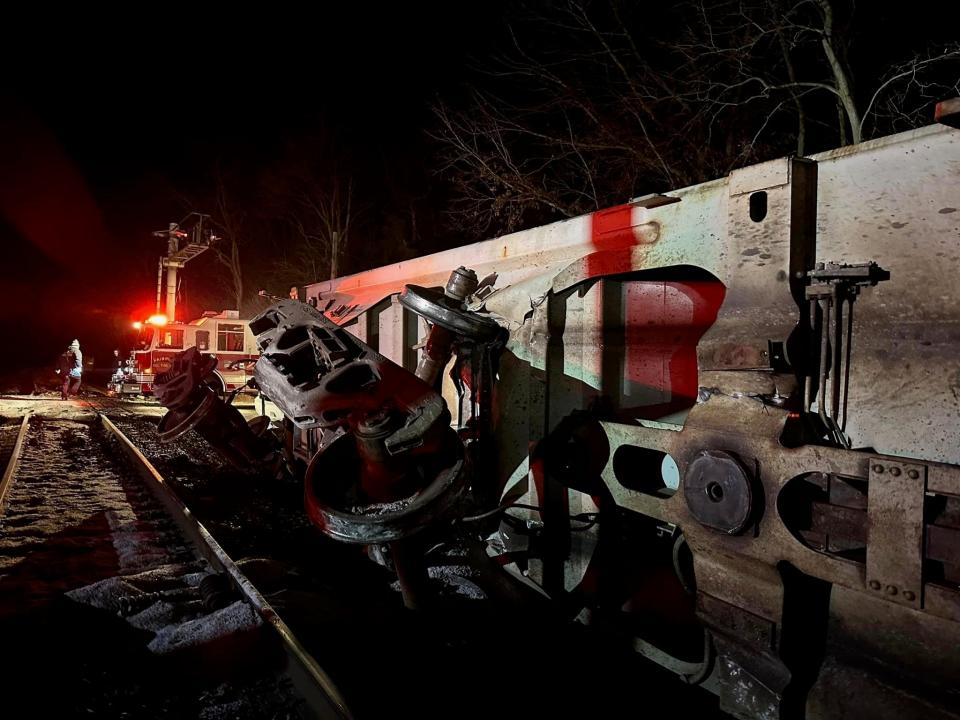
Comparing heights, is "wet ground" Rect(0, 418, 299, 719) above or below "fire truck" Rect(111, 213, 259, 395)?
below

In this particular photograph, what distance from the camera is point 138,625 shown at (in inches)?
133

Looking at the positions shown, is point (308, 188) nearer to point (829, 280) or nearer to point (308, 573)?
point (308, 573)

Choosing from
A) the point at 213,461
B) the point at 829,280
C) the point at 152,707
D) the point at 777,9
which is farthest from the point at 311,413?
the point at 777,9

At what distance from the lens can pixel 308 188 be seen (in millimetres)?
25469

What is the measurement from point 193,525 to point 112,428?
7343 millimetres

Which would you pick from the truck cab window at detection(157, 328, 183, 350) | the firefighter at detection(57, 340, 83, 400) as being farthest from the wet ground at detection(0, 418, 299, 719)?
the truck cab window at detection(157, 328, 183, 350)

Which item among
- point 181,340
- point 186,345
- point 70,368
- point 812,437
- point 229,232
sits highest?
→ point 229,232

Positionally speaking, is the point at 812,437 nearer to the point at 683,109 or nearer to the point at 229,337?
the point at 683,109

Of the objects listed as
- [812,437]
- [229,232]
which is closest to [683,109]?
[812,437]

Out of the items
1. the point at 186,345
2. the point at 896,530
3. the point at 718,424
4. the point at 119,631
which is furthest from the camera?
the point at 186,345

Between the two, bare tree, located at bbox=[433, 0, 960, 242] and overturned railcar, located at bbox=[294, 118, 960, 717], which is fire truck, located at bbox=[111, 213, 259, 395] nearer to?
bare tree, located at bbox=[433, 0, 960, 242]

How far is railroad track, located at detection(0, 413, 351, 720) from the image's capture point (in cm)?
272

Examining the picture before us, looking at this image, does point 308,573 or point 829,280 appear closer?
point 829,280

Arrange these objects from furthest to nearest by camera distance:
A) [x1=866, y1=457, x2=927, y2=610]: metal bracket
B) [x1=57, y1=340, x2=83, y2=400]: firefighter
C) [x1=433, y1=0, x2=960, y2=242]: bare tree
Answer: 1. [x1=57, y1=340, x2=83, y2=400]: firefighter
2. [x1=433, y1=0, x2=960, y2=242]: bare tree
3. [x1=866, y1=457, x2=927, y2=610]: metal bracket
